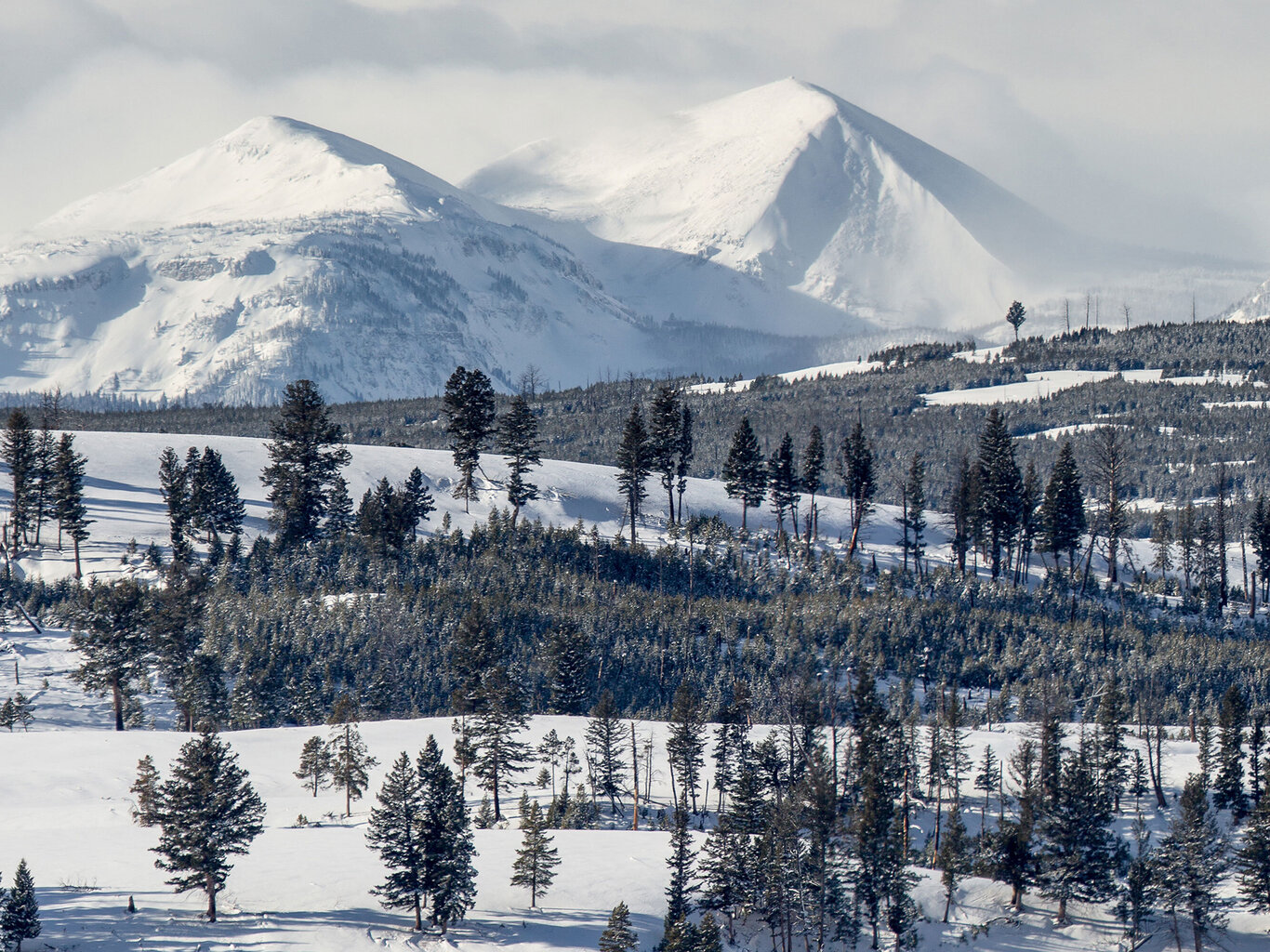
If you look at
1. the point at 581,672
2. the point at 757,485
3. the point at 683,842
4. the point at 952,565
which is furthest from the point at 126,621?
the point at 952,565

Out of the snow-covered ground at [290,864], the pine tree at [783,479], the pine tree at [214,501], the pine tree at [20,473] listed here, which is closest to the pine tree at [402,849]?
the snow-covered ground at [290,864]

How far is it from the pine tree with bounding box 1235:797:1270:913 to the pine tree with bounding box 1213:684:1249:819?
10062 millimetres

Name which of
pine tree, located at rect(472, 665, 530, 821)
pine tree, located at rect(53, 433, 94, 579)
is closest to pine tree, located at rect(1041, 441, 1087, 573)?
pine tree, located at rect(472, 665, 530, 821)

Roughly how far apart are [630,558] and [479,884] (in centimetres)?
6039

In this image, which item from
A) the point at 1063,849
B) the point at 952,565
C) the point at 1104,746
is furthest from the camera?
the point at 952,565

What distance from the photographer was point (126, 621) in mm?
86625

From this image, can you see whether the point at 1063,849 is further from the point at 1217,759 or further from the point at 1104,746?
the point at 1217,759

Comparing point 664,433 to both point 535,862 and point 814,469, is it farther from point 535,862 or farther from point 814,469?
point 535,862

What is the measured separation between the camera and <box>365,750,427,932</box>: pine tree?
57.8 meters

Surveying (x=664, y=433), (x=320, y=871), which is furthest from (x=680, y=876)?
(x=664, y=433)

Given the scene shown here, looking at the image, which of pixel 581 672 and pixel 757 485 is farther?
pixel 757 485

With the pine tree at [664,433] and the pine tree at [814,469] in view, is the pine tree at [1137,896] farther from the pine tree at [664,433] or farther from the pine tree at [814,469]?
the pine tree at [664,433]

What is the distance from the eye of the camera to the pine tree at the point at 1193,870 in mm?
Answer: 66938

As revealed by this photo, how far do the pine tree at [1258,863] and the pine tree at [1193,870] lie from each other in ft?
3.76
